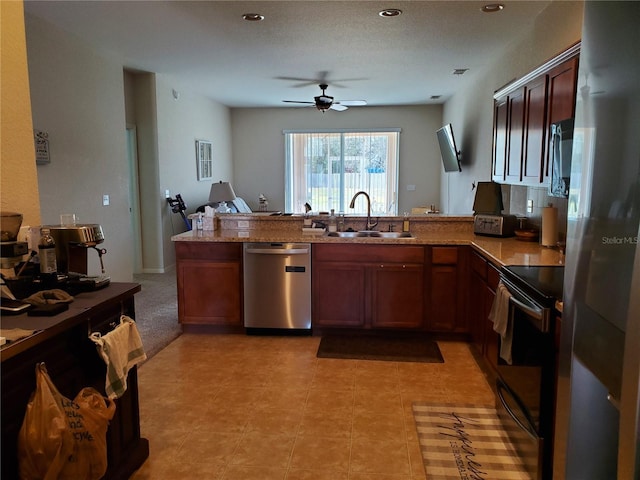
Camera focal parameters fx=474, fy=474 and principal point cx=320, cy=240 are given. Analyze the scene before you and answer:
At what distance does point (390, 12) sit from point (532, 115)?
157cm

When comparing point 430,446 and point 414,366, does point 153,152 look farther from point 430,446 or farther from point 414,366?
point 430,446

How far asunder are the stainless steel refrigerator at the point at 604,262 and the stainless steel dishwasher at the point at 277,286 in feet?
9.54

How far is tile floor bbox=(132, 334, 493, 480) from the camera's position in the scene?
2312 millimetres

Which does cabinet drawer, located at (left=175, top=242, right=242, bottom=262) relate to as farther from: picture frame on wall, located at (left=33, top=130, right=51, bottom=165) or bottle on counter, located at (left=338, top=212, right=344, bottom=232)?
picture frame on wall, located at (left=33, top=130, right=51, bottom=165)

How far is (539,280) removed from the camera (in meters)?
2.29

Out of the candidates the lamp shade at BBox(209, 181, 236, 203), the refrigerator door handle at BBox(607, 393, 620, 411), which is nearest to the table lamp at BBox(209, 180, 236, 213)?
the lamp shade at BBox(209, 181, 236, 203)

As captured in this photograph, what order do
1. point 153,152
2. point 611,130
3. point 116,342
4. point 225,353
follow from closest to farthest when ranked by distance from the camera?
point 611,130
point 116,342
point 225,353
point 153,152

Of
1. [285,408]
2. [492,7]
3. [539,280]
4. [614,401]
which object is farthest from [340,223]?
[614,401]

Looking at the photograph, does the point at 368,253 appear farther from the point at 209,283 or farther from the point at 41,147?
the point at 41,147

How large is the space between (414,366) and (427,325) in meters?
0.57

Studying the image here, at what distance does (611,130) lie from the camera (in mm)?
976

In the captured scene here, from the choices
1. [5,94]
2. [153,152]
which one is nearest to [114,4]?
[5,94]

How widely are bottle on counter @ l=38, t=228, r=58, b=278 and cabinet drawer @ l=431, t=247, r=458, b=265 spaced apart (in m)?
2.81

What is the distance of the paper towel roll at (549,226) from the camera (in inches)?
130
